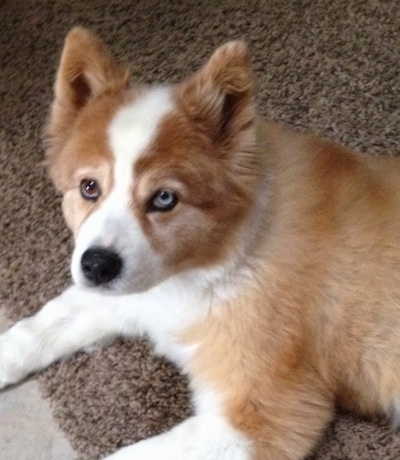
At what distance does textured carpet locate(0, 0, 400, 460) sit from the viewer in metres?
2.01

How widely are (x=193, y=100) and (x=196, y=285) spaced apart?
42 centimetres

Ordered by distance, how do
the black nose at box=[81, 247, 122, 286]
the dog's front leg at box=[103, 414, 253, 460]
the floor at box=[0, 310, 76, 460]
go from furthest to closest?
the floor at box=[0, 310, 76, 460] → the dog's front leg at box=[103, 414, 253, 460] → the black nose at box=[81, 247, 122, 286]

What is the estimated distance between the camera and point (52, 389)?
6.77 ft

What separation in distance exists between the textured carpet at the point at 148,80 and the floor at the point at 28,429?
0.10ft

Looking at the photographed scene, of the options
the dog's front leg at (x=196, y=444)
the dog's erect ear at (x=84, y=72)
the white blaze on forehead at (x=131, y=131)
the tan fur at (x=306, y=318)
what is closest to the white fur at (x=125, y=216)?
the white blaze on forehead at (x=131, y=131)

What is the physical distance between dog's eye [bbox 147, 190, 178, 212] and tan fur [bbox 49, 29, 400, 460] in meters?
0.04

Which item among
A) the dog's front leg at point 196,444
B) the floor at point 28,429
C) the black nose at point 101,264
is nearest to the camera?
the black nose at point 101,264

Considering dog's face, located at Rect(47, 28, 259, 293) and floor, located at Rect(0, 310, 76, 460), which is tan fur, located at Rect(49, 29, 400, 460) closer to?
dog's face, located at Rect(47, 28, 259, 293)

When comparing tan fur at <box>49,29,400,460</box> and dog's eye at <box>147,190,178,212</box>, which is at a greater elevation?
dog's eye at <box>147,190,178,212</box>

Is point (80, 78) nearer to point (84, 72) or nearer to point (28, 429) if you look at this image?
point (84, 72)

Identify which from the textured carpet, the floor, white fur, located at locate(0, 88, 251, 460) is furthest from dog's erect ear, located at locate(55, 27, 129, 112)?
the floor

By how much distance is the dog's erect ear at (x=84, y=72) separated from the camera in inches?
69.4

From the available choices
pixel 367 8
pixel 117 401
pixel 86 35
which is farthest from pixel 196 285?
pixel 367 8

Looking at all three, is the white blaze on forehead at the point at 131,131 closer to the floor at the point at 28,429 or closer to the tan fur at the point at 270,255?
the tan fur at the point at 270,255
